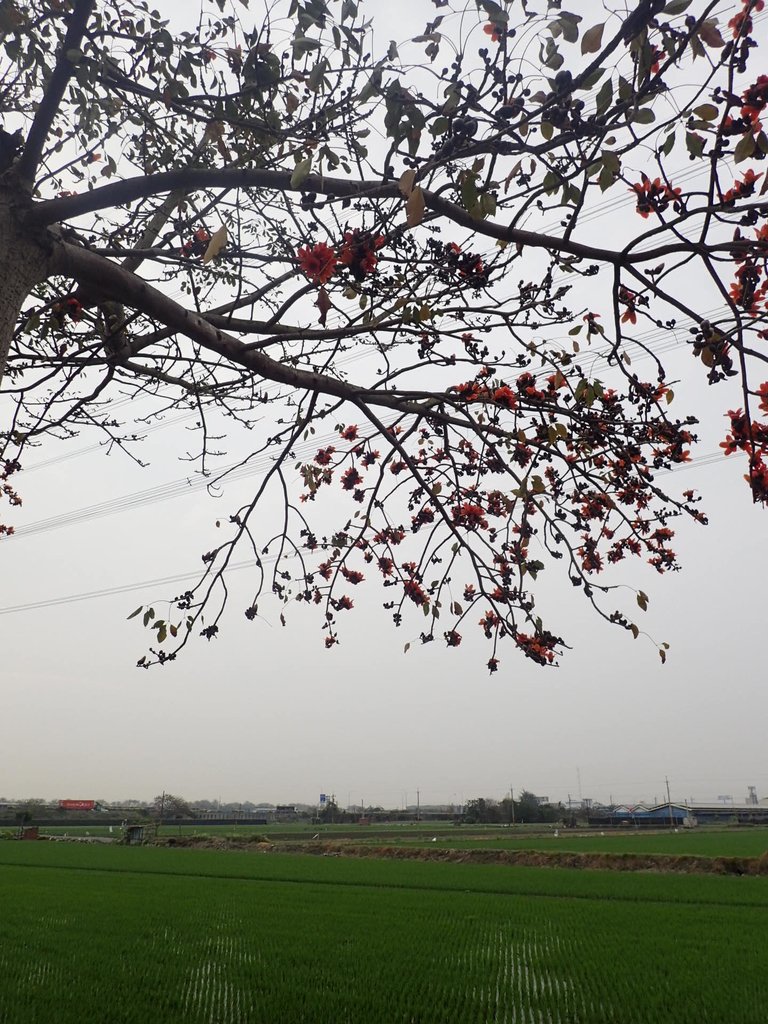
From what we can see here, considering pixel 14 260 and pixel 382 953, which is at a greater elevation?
pixel 14 260

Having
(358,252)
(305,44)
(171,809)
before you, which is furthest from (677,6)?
(171,809)

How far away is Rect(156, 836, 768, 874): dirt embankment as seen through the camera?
23531 mm

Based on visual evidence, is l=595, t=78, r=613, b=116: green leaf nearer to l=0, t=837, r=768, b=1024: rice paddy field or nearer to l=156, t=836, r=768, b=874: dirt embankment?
l=0, t=837, r=768, b=1024: rice paddy field

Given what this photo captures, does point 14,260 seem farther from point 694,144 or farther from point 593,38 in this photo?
point 694,144

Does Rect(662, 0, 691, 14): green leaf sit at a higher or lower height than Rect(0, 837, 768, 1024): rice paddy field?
higher

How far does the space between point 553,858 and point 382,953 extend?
21.3m

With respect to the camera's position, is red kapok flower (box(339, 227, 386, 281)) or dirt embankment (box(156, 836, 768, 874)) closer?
red kapok flower (box(339, 227, 386, 281))

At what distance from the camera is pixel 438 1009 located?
638cm

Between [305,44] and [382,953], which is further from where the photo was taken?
[382,953]

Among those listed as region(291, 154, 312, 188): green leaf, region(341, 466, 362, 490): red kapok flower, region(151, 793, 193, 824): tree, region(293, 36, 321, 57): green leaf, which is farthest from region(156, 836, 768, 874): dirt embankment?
region(151, 793, 193, 824): tree

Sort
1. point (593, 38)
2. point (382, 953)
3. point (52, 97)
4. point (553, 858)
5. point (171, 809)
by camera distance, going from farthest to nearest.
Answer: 1. point (171, 809)
2. point (553, 858)
3. point (382, 953)
4. point (52, 97)
5. point (593, 38)

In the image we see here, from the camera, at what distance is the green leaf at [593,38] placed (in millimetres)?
1760

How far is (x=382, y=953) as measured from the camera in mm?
9102

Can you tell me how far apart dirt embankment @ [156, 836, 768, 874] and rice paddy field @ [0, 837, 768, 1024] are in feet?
18.0
